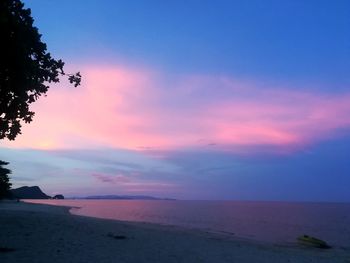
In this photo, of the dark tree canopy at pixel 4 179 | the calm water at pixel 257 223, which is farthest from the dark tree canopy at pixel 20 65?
the dark tree canopy at pixel 4 179

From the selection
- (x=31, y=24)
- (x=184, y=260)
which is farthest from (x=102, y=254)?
(x=31, y=24)

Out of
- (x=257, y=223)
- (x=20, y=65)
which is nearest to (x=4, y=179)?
(x=257, y=223)

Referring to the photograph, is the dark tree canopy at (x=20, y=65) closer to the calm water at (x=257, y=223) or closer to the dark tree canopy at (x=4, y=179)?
the calm water at (x=257, y=223)

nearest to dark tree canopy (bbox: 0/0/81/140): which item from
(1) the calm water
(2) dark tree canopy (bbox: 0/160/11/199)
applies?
(1) the calm water

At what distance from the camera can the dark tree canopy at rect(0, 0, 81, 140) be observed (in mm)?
15719

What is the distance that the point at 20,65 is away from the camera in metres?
16.2

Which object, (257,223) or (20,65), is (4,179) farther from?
(20,65)

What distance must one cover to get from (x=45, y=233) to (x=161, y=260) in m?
7.58

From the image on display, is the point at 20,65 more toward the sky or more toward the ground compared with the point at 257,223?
more toward the sky

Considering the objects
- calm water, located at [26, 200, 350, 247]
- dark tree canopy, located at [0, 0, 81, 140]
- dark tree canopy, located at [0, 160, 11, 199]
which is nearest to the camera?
dark tree canopy, located at [0, 0, 81, 140]

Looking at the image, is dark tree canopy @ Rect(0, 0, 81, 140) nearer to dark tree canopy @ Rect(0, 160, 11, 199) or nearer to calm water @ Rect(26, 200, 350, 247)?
calm water @ Rect(26, 200, 350, 247)

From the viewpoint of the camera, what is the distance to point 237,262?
20109 mm

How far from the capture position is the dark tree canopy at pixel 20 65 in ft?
51.6

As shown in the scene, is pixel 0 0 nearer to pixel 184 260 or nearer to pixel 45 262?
pixel 45 262
